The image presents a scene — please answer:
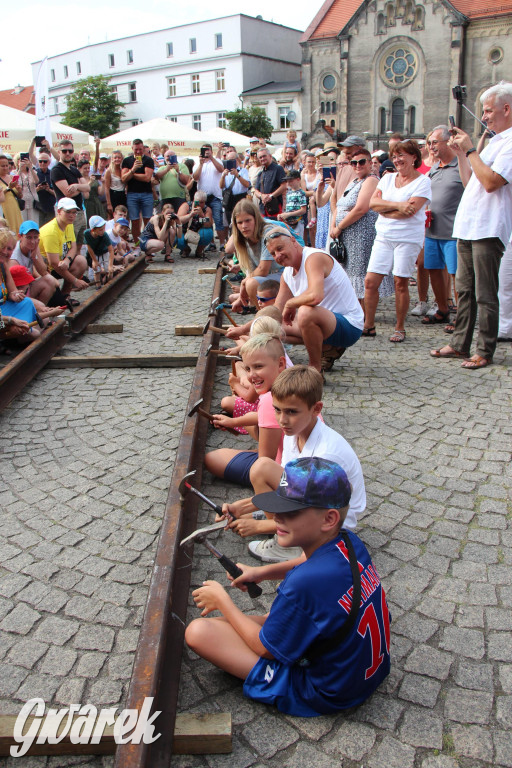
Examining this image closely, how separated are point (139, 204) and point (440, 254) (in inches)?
298

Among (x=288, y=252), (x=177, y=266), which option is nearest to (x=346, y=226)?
(x=288, y=252)

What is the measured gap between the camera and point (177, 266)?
12383mm

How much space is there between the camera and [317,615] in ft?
6.73

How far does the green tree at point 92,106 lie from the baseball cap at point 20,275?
67.7 meters

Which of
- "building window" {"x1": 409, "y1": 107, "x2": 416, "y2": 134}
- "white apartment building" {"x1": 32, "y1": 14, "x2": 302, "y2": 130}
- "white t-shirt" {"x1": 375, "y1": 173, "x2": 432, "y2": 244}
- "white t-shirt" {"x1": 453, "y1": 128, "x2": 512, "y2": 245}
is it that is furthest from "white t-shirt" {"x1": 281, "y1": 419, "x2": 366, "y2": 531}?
"white apartment building" {"x1": 32, "y1": 14, "x2": 302, "y2": 130}

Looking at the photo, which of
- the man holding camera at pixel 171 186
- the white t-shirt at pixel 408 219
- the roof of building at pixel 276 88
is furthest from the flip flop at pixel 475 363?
the roof of building at pixel 276 88

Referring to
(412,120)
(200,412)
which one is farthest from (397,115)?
(200,412)

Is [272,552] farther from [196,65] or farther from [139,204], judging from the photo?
[196,65]

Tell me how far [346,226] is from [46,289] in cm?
375

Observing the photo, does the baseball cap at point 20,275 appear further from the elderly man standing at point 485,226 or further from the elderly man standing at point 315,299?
the elderly man standing at point 485,226

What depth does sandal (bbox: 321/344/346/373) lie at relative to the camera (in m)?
5.86

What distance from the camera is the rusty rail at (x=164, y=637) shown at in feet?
6.52

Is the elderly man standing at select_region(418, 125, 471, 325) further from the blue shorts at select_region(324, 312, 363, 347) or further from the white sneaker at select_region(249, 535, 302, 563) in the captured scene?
the white sneaker at select_region(249, 535, 302, 563)

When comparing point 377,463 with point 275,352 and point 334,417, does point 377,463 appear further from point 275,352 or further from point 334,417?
point 275,352
